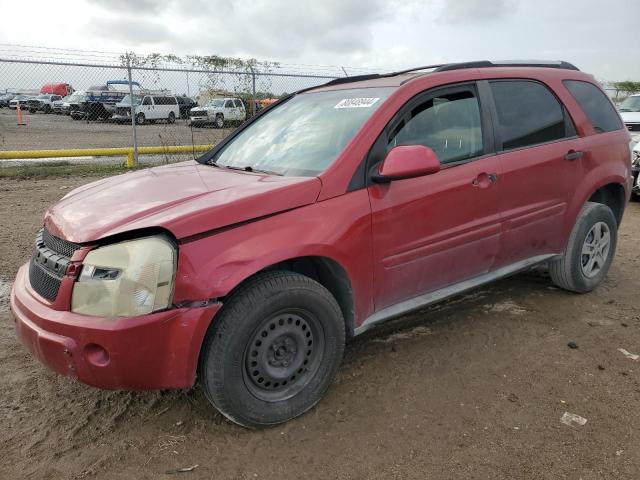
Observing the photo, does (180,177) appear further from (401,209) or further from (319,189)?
(401,209)

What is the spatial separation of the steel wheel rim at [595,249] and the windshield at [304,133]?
7.37ft

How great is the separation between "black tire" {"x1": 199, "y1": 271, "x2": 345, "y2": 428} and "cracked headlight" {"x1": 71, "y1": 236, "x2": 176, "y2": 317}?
0.32 meters

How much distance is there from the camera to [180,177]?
3.24 meters

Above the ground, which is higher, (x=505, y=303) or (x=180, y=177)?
(x=180, y=177)

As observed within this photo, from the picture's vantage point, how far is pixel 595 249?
431cm

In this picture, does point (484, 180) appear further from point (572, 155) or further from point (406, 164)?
point (572, 155)

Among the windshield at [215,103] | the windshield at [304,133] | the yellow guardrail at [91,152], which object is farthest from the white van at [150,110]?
the windshield at [304,133]

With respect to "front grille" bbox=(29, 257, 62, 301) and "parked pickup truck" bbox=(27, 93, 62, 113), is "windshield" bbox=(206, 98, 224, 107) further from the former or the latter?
"parked pickup truck" bbox=(27, 93, 62, 113)

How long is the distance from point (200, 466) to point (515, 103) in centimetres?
302

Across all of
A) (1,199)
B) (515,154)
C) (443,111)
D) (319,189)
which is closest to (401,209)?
(319,189)

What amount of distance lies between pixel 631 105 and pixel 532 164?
10.7 m

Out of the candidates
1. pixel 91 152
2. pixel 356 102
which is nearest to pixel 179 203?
pixel 356 102

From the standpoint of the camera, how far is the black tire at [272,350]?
242cm

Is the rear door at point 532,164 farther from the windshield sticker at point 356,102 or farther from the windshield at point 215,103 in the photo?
the windshield at point 215,103
